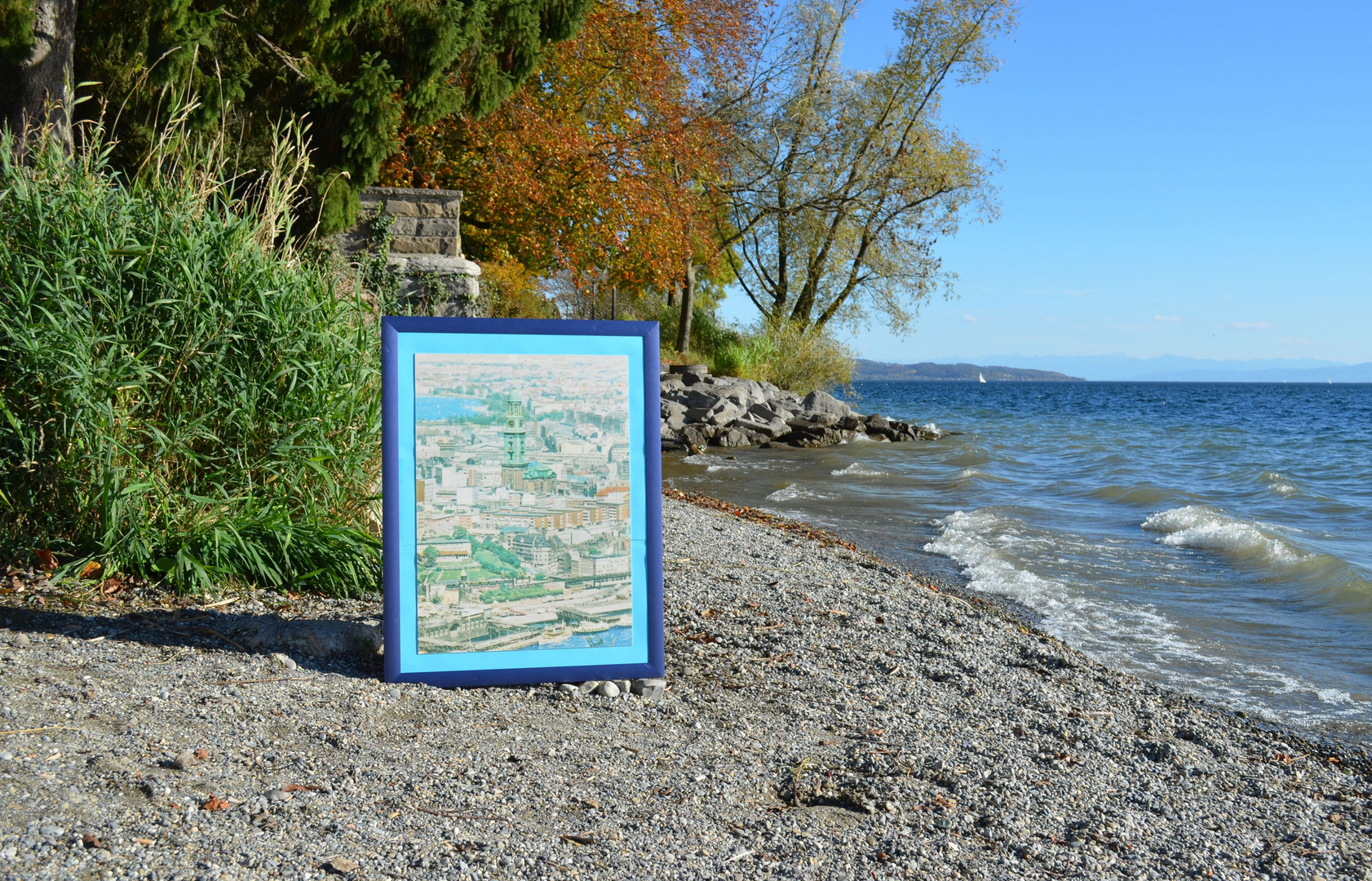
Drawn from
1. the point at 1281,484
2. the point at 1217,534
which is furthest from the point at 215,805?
the point at 1281,484

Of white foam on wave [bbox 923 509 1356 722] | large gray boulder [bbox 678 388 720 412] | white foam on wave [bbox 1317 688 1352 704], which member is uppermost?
large gray boulder [bbox 678 388 720 412]

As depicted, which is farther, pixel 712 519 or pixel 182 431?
pixel 712 519

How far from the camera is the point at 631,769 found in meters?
3.17

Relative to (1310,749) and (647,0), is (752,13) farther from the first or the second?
(1310,749)

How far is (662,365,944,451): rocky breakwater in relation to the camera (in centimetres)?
1920

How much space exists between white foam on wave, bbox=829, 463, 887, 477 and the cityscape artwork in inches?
445

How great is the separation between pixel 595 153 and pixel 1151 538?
10.1 meters

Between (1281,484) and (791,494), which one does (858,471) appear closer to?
(791,494)

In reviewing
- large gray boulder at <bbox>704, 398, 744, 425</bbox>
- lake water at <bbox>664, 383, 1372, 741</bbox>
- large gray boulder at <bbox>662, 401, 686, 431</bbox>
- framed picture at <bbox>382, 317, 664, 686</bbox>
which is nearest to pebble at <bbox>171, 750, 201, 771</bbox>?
framed picture at <bbox>382, 317, 664, 686</bbox>

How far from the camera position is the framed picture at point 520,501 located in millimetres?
3727

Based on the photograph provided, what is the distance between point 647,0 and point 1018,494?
37.0ft

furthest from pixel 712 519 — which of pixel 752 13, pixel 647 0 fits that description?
pixel 752 13

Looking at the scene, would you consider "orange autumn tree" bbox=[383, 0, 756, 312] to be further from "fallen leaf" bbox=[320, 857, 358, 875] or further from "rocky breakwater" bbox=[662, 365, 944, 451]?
"fallen leaf" bbox=[320, 857, 358, 875]

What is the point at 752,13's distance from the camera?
2052 cm
